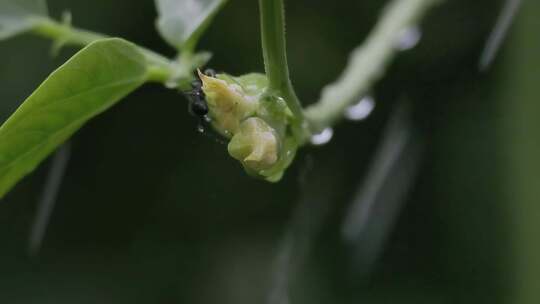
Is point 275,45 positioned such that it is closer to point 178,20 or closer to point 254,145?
point 254,145

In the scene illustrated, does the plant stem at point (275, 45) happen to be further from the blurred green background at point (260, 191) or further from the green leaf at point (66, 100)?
the blurred green background at point (260, 191)

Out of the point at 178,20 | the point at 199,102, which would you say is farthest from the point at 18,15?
the point at 199,102

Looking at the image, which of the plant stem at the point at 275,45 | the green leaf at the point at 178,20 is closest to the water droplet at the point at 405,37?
the green leaf at the point at 178,20

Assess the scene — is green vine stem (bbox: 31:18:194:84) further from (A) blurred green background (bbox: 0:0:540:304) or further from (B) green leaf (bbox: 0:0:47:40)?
(A) blurred green background (bbox: 0:0:540:304)

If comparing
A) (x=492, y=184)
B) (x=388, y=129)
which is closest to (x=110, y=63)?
(x=388, y=129)

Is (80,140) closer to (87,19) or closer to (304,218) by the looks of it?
(87,19)

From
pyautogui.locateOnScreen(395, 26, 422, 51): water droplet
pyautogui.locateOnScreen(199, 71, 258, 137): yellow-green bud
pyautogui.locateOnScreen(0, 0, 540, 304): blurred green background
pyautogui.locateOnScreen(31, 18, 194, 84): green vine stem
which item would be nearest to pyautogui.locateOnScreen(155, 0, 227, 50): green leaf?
pyautogui.locateOnScreen(31, 18, 194, 84): green vine stem
